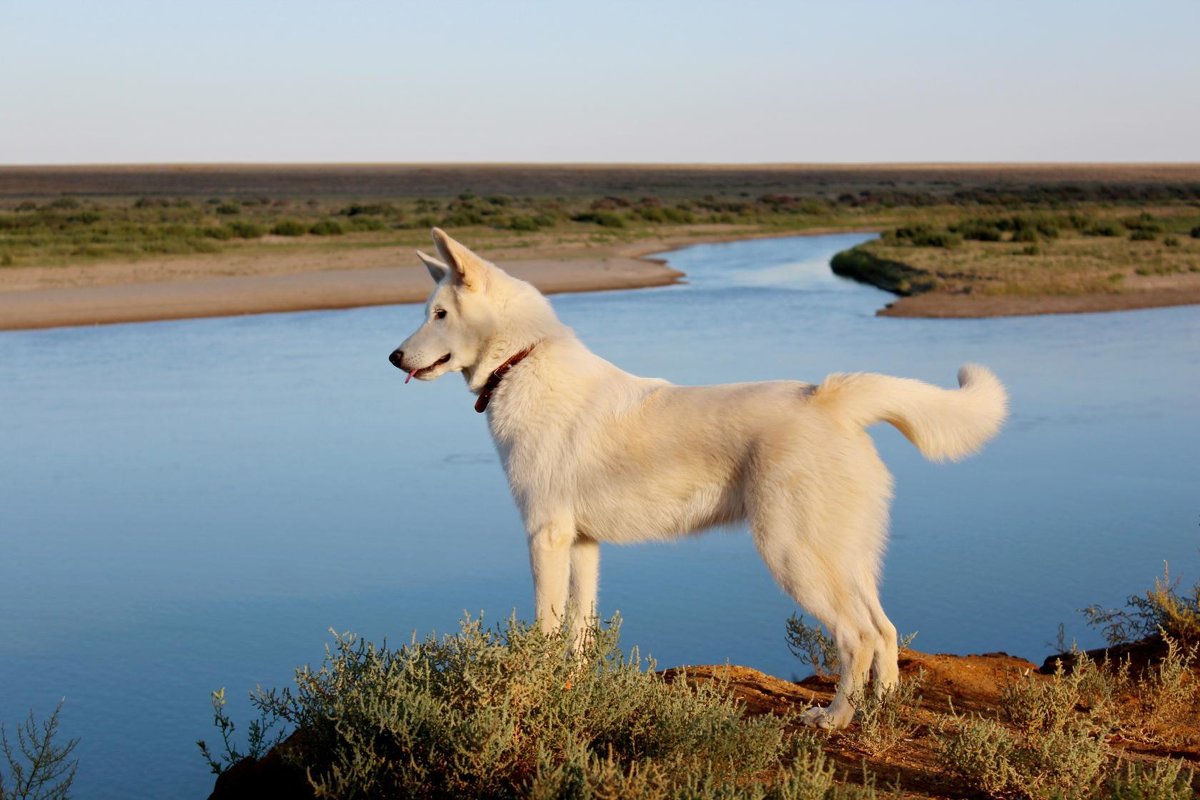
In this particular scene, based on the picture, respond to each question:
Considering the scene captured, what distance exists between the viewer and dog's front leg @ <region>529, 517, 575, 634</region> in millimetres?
5332

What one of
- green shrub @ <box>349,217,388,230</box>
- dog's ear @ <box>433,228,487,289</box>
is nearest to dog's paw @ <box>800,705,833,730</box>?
dog's ear @ <box>433,228,487,289</box>

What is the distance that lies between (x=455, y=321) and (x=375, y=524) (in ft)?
15.5

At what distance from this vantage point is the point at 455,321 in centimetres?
567

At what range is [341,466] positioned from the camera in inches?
470

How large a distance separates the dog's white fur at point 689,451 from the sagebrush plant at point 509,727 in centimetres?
52

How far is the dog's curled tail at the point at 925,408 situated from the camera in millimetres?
5141

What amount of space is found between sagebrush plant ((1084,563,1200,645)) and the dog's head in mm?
3425

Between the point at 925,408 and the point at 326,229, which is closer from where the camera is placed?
the point at 925,408

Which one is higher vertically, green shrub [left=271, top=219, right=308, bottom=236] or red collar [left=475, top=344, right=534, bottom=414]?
red collar [left=475, top=344, right=534, bottom=414]

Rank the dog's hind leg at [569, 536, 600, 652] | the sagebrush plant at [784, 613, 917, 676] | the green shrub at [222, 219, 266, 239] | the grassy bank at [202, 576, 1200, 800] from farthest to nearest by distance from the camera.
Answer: the green shrub at [222, 219, 266, 239] < the sagebrush plant at [784, 613, 917, 676] < the dog's hind leg at [569, 536, 600, 652] < the grassy bank at [202, 576, 1200, 800]

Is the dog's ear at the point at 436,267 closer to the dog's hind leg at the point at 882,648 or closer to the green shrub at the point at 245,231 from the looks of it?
the dog's hind leg at the point at 882,648

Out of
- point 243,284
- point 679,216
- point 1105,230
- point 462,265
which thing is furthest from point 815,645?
point 679,216

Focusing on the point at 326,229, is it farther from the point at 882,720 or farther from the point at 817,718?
the point at 882,720

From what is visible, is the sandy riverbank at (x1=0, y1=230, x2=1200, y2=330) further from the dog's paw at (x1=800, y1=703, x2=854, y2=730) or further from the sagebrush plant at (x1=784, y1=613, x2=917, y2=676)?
the dog's paw at (x1=800, y1=703, x2=854, y2=730)
